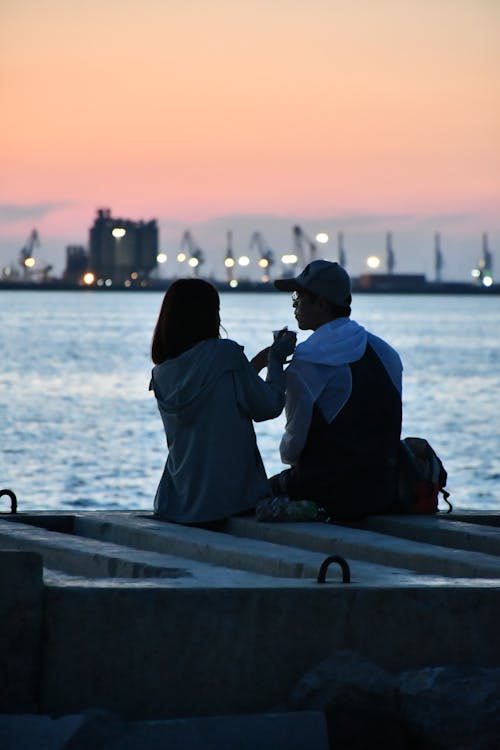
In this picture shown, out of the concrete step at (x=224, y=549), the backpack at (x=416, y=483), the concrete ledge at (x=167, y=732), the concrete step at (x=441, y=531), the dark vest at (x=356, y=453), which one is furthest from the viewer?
the backpack at (x=416, y=483)

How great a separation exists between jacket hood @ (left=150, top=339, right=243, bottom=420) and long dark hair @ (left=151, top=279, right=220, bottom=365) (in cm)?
4

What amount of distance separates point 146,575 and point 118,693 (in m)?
0.44

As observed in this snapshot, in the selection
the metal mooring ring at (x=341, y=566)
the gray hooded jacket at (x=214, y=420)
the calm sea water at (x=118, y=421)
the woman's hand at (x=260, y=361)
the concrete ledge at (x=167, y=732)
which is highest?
the woman's hand at (x=260, y=361)

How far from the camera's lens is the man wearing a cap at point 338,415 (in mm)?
5543

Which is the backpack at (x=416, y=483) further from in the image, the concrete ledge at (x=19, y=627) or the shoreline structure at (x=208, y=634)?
the concrete ledge at (x=19, y=627)

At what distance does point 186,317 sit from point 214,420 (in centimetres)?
33

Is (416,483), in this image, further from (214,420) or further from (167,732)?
(167,732)

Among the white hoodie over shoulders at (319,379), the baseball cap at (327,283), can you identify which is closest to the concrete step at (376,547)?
the white hoodie over shoulders at (319,379)

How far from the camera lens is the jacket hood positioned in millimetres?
5559

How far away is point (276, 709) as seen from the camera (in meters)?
4.11

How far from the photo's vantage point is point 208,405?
5578 millimetres

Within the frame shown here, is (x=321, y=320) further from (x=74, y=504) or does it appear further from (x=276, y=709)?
(x=74, y=504)

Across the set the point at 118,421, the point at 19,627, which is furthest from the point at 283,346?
the point at 118,421

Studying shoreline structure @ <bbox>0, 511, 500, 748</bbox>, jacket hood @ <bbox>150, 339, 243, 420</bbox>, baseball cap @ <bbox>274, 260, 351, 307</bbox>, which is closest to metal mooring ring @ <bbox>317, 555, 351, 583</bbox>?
shoreline structure @ <bbox>0, 511, 500, 748</bbox>
